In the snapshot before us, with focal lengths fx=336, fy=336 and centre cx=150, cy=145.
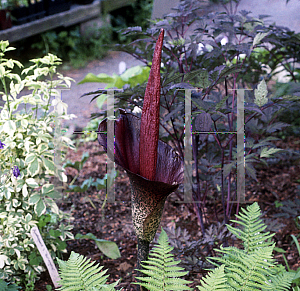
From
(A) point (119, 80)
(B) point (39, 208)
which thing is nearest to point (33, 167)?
(B) point (39, 208)

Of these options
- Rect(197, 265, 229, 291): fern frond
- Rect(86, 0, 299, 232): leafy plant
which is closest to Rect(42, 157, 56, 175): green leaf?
Rect(86, 0, 299, 232): leafy plant

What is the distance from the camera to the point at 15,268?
1314mm

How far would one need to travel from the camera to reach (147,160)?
0.90 m

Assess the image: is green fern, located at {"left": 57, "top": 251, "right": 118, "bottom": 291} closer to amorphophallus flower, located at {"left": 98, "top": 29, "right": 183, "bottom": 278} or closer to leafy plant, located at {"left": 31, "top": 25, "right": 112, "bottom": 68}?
amorphophallus flower, located at {"left": 98, "top": 29, "right": 183, "bottom": 278}

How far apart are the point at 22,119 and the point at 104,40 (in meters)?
4.87

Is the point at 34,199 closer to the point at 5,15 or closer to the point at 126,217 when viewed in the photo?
the point at 126,217

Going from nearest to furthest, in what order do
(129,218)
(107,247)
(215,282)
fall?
(215,282), (107,247), (129,218)

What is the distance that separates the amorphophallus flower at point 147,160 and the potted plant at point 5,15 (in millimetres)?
4097

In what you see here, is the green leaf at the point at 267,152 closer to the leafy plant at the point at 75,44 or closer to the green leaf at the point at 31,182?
the green leaf at the point at 31,182

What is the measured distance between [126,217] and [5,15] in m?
3.66

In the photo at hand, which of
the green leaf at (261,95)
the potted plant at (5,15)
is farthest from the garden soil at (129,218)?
the potted plant at (5,15)

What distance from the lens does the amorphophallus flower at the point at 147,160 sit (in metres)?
0.85

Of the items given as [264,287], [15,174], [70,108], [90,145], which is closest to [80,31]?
[70,108]

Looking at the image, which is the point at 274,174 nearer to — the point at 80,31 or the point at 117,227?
the point at 117,227
